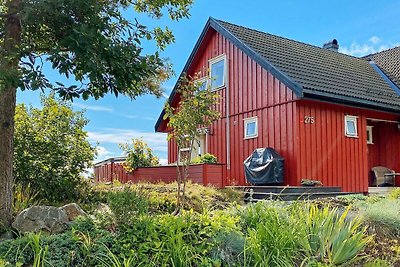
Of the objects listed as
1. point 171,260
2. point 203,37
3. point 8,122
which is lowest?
point 171,260

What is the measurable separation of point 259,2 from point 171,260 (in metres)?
6.15

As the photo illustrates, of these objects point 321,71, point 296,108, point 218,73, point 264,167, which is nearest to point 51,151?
point 264,167

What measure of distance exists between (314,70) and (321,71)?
15.3 inches

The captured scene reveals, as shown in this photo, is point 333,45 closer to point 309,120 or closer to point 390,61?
point 390,61

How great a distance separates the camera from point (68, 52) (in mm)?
4195

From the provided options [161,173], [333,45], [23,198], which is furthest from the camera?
[333,45]

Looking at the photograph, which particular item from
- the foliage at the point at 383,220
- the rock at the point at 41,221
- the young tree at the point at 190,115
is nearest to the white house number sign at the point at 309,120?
the young tree at the point at 190,115

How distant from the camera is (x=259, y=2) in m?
8.48

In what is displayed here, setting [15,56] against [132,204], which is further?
[132,204]

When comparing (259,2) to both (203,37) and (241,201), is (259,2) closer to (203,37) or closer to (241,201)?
(241,201)

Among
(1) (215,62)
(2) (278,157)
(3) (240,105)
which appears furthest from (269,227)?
(1) (215,62)

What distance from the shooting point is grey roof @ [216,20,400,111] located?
1162 centimetres

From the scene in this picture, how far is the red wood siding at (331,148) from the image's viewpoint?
10945 mm

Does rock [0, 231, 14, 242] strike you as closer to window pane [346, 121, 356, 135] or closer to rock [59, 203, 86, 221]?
rock [59, 203, 86, 221]
